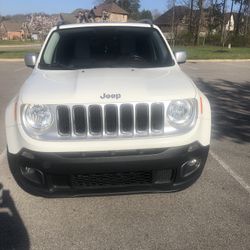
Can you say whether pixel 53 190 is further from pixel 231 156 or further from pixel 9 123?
pixel 231 156

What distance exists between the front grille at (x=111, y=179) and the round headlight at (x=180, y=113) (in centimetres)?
51

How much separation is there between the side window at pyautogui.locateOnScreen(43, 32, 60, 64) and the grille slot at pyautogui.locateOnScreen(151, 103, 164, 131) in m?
1.94

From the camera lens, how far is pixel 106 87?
13.9ft

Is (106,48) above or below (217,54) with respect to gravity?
above

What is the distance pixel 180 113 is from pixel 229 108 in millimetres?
5818

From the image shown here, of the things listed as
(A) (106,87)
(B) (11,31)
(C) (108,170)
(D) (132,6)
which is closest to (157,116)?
(A) (106,87)

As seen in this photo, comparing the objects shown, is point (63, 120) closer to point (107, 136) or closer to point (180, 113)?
point (107, 136)

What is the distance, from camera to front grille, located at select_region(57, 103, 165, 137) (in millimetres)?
4082

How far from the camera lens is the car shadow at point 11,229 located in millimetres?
3846

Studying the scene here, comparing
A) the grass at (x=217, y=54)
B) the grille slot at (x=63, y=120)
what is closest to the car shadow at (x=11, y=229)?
the grille slot at (x=63, y=120)

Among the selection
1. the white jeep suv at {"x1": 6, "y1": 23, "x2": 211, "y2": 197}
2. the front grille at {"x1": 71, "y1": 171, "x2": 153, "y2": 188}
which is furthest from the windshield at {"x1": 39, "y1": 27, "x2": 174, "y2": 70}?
the front grille at {"x1": 71, "y1": 171, "x2": 153, "y2": 188}

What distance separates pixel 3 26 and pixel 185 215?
129259mm

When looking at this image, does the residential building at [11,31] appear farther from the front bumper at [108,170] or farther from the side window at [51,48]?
the front bumper at [108,170]

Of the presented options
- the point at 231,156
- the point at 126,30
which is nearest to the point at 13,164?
the point at 126,30
